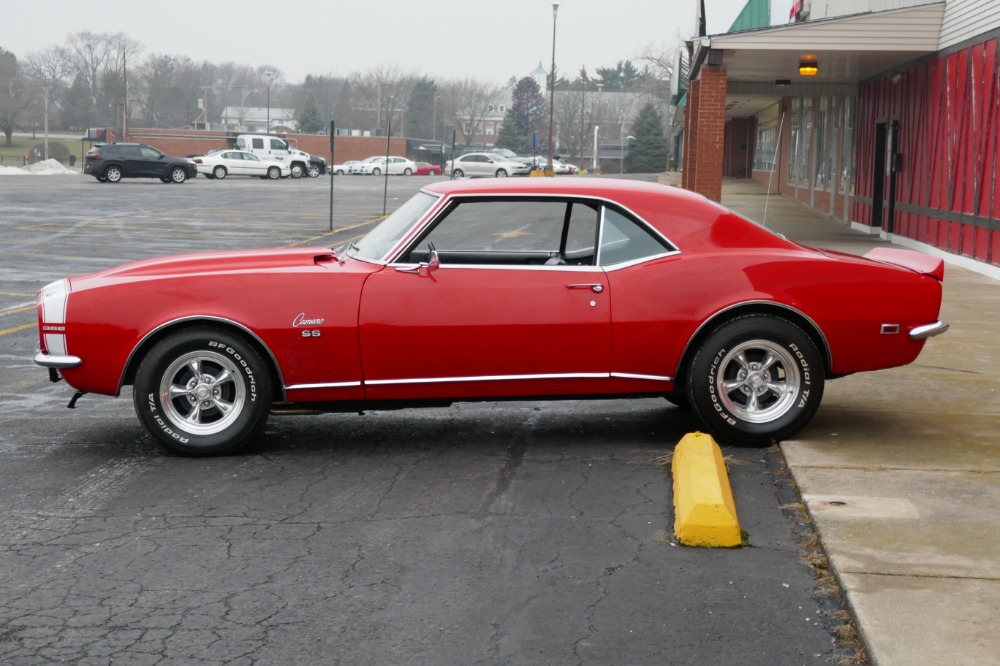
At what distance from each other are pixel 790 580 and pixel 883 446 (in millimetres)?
2286

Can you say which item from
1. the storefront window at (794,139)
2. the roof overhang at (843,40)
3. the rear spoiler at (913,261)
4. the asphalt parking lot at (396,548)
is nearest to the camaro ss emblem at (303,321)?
the asphalt parking lot at (396,548)

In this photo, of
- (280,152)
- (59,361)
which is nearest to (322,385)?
(59,361)

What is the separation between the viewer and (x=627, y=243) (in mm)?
6887

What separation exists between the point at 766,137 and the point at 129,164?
25.1m

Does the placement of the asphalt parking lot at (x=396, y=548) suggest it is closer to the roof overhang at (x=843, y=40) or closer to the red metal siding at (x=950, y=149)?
the red metal siding at (x=950, y=149)

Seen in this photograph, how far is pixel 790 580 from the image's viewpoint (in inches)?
187

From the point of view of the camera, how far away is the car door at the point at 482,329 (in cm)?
661

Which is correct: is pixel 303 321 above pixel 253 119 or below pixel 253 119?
below

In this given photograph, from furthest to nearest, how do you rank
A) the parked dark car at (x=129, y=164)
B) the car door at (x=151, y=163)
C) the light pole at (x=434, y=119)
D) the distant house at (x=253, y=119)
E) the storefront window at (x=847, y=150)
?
the distant house at (x=253, y=119) → the light pole at (x=434, y=119) → the car door at (x=151, y=163) → the parked dark car at (x=129, y=164) → the storefront window at (x=847, y=150)

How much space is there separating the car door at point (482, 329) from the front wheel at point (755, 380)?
1.88 ft

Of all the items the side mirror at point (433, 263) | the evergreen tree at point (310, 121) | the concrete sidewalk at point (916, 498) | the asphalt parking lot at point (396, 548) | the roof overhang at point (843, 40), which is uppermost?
the evergreen tree at point (310, 121)

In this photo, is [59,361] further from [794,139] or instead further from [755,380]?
[794,139]

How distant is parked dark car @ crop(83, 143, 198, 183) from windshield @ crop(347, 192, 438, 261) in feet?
143

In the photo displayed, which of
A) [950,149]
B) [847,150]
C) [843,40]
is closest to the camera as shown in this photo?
[950,149]
